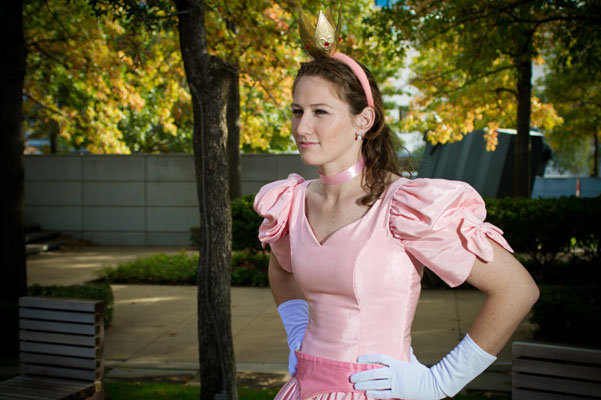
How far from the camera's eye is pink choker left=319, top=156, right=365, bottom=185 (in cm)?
211

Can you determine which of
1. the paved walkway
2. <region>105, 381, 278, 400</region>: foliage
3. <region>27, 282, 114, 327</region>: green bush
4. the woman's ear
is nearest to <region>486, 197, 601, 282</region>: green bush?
the paved walkway

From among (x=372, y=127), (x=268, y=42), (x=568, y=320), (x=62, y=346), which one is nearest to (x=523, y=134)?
(x=268, y=42)

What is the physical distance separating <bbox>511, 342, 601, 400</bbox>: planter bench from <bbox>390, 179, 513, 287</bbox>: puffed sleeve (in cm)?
115

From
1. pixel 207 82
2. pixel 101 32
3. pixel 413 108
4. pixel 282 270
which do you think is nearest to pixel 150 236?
pixel 101 32

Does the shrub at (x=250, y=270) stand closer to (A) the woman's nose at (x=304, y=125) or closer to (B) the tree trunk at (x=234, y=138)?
(B) the tree trunk at (x=234, y=138)

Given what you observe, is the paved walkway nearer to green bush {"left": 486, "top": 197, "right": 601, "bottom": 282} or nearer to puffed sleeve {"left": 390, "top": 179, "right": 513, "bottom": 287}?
green bush {"left": 486, "top": 197, "right": 601, "bottom": 282}

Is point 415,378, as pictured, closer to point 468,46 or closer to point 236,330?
point 236,330

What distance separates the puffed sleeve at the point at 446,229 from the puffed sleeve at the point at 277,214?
494mm

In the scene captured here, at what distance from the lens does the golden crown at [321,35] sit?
2.12 metres

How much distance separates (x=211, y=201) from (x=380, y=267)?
82.3 inches

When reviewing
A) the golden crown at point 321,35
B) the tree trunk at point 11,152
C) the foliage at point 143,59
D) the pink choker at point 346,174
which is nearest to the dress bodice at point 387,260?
the pink choker at point 346,174

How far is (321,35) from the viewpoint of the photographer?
2119mm

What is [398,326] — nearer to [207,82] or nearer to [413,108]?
[207,82]

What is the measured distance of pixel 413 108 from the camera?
14234 millimetres
